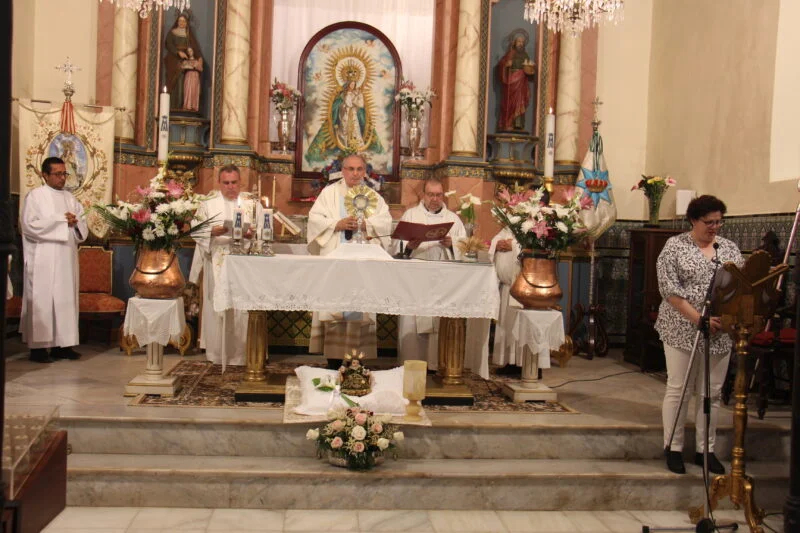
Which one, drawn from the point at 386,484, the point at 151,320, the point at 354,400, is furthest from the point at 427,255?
the point at 386,484

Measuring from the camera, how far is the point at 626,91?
10.8 m

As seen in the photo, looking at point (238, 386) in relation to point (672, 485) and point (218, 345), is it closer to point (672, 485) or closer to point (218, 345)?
point (218, 345)

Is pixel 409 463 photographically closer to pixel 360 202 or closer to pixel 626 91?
pixel 360 202

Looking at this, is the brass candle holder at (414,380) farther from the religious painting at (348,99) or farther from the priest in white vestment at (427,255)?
the religious painting at (348,99)

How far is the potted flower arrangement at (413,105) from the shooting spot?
401 inches

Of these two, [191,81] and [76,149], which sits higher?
[191,81]

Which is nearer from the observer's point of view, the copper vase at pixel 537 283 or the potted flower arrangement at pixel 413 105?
the copper vase at pixel 537 283

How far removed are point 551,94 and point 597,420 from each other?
5.66 m

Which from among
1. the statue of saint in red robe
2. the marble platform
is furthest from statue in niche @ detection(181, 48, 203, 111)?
the marble platform

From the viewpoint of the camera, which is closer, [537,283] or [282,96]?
[537,283]

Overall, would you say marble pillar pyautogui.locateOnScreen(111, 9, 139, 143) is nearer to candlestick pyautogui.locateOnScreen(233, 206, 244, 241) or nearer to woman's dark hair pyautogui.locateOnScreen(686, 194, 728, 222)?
candlestick pyautogui.locateOnScreen(233, 206, 244, 241)

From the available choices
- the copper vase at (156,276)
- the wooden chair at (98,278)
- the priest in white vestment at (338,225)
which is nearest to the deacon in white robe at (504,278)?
the priest in white vestment at (338,225)

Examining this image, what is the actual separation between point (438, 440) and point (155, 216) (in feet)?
9.08

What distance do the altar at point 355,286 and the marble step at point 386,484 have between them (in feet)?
3.77
